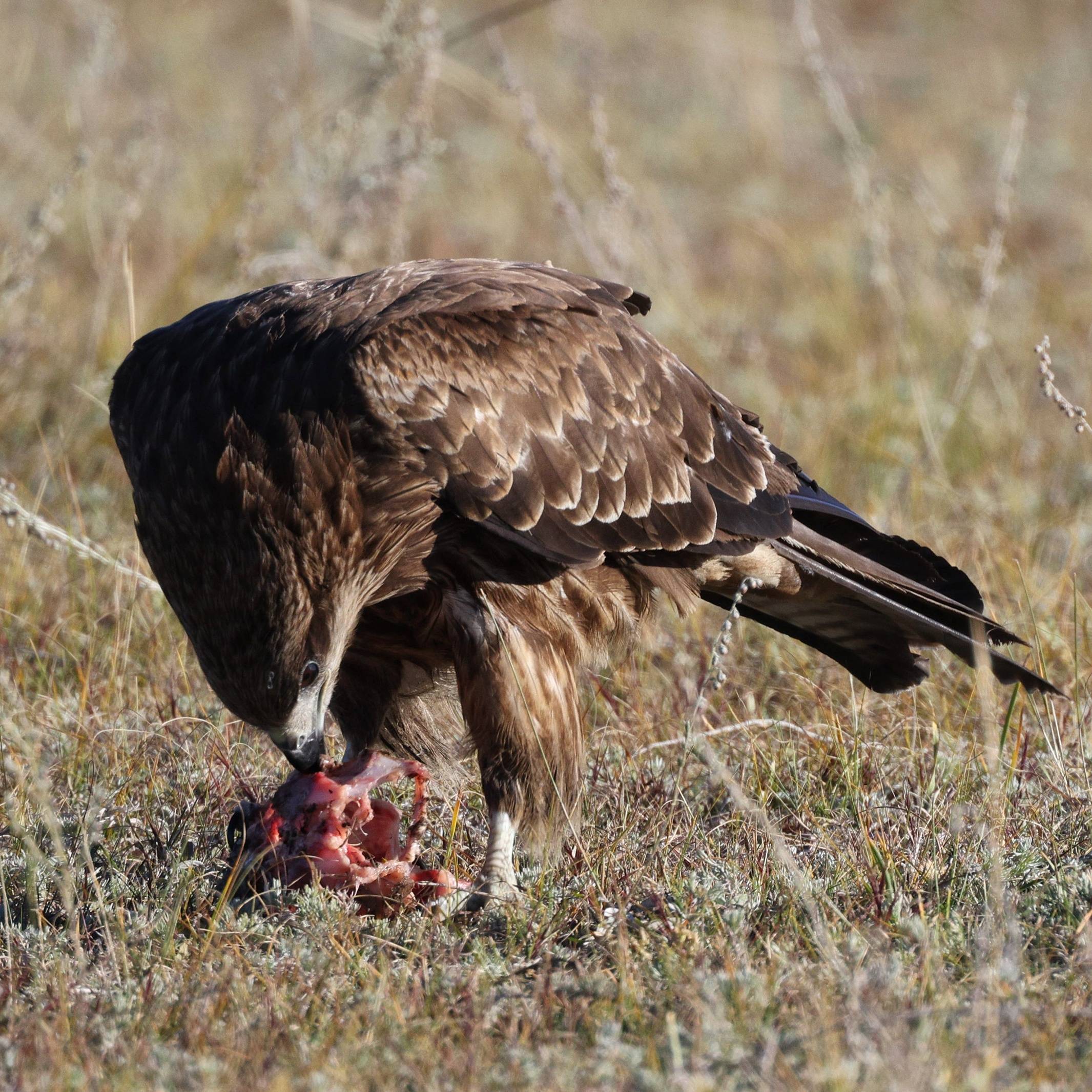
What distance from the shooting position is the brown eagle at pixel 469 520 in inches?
121

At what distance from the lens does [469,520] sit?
3.23 metres

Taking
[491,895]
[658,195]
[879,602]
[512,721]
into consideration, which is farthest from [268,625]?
[658,195]

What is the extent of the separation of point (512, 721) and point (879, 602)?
1002 millimetres

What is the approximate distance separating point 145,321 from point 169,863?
3.34 m

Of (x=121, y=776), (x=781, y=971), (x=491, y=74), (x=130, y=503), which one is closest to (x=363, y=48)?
(x=491, y=74)

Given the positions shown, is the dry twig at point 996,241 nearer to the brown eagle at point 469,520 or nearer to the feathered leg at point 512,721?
the brown eagle at point 469,520

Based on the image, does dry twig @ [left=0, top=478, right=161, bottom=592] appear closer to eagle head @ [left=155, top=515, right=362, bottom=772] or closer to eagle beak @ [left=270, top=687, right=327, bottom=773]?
eagle head @ [left=155, top=515, right=362, bottom=772]

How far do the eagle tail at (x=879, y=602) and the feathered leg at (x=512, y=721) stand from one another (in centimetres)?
74

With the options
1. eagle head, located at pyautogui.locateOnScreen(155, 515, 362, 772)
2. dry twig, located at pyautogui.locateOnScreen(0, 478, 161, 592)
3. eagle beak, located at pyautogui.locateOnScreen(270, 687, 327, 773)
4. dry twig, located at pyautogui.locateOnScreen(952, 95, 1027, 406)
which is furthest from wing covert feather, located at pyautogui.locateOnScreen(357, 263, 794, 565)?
dry twig, located at pyautogui.locateOnScreen(952, 95, 1027, 406)

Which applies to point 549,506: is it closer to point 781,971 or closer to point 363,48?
point 781,971

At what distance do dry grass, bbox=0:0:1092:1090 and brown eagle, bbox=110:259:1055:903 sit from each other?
8.6 inches

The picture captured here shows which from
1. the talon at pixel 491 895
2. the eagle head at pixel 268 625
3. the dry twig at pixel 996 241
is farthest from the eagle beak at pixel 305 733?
the dry twig at pixel 996 241

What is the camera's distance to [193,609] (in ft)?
10.0

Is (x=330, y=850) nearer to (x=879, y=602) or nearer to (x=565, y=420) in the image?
(x=565, y=420)
